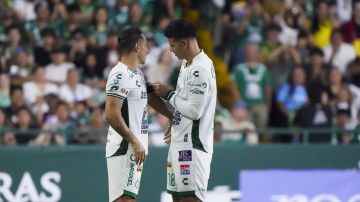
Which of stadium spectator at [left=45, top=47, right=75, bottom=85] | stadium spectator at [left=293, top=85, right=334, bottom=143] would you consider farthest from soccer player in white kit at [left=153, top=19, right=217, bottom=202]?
stadium spectator at [left=45, top=47, right=75, bottom=85]

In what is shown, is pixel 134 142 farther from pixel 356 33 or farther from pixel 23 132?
pixel 356 33

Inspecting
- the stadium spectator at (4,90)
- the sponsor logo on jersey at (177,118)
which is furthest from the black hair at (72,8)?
the sponsor logo on jersey at (177,118)

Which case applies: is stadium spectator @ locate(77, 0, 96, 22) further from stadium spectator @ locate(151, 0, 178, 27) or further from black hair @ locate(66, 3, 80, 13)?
stadium spectator @ locate(151, 0, 178, 27)

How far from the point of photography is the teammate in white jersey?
38.6 feet

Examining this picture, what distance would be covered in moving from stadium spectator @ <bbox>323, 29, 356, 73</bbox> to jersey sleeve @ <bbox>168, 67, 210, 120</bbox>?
8127mm

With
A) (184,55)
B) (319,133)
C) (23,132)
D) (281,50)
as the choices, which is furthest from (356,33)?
(184,55)

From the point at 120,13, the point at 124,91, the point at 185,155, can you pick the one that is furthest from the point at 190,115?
the point at 120,13

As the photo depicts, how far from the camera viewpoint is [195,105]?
11844 millimetres

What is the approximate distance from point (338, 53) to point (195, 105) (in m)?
8.57

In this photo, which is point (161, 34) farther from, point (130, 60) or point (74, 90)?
point (130, 60)

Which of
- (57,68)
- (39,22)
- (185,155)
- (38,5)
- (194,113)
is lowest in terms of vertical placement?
(185,155)

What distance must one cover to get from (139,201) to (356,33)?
6.43 meters

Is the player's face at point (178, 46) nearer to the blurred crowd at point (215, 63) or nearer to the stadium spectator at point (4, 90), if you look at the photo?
the blurred crowd at point (215, 63)

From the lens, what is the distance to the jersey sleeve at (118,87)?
11750 mm
